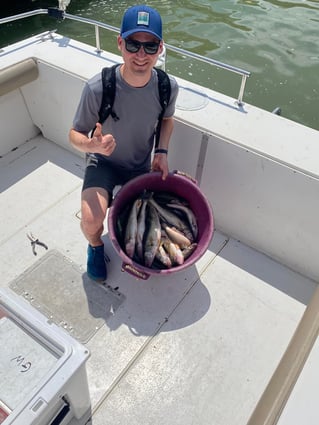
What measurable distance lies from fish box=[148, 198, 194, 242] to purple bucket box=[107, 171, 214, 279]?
0.37 ft

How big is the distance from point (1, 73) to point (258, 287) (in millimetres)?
3064

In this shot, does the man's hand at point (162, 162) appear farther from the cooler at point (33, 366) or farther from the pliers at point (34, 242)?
the cooler at point (33, 366)

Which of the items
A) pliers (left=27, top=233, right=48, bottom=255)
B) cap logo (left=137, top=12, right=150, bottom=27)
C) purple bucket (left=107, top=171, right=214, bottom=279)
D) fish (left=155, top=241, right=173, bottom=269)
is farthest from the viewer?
pliers (left=27, top=233, right=48, bottom=255)

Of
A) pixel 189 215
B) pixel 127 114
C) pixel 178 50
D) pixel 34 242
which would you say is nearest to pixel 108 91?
pixel 127 114

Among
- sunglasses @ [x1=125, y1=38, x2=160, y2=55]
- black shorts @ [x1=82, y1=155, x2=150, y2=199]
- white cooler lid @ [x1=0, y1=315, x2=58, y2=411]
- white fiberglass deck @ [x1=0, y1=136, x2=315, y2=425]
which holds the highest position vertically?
sunglasses @ [x1=125, y1=38, x2=160, y2=55]

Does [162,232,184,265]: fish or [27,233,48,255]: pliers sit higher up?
[162,232,184,265]: fish

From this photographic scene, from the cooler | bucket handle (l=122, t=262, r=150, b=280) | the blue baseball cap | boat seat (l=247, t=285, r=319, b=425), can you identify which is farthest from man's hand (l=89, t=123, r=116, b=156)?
boat seat (l=247, t=285, r=319, b=425)

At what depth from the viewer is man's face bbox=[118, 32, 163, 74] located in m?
2.32

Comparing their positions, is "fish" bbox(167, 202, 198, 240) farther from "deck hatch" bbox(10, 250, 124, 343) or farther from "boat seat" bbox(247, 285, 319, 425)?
"boat seat" bbox(247, 285, 319, 425)

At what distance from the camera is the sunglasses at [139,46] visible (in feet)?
7.59

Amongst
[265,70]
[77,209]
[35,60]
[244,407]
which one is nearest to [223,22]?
[265,70]

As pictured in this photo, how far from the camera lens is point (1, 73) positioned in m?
3.36

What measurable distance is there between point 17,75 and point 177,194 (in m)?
1.94

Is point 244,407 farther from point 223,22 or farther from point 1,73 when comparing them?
point 223,22
